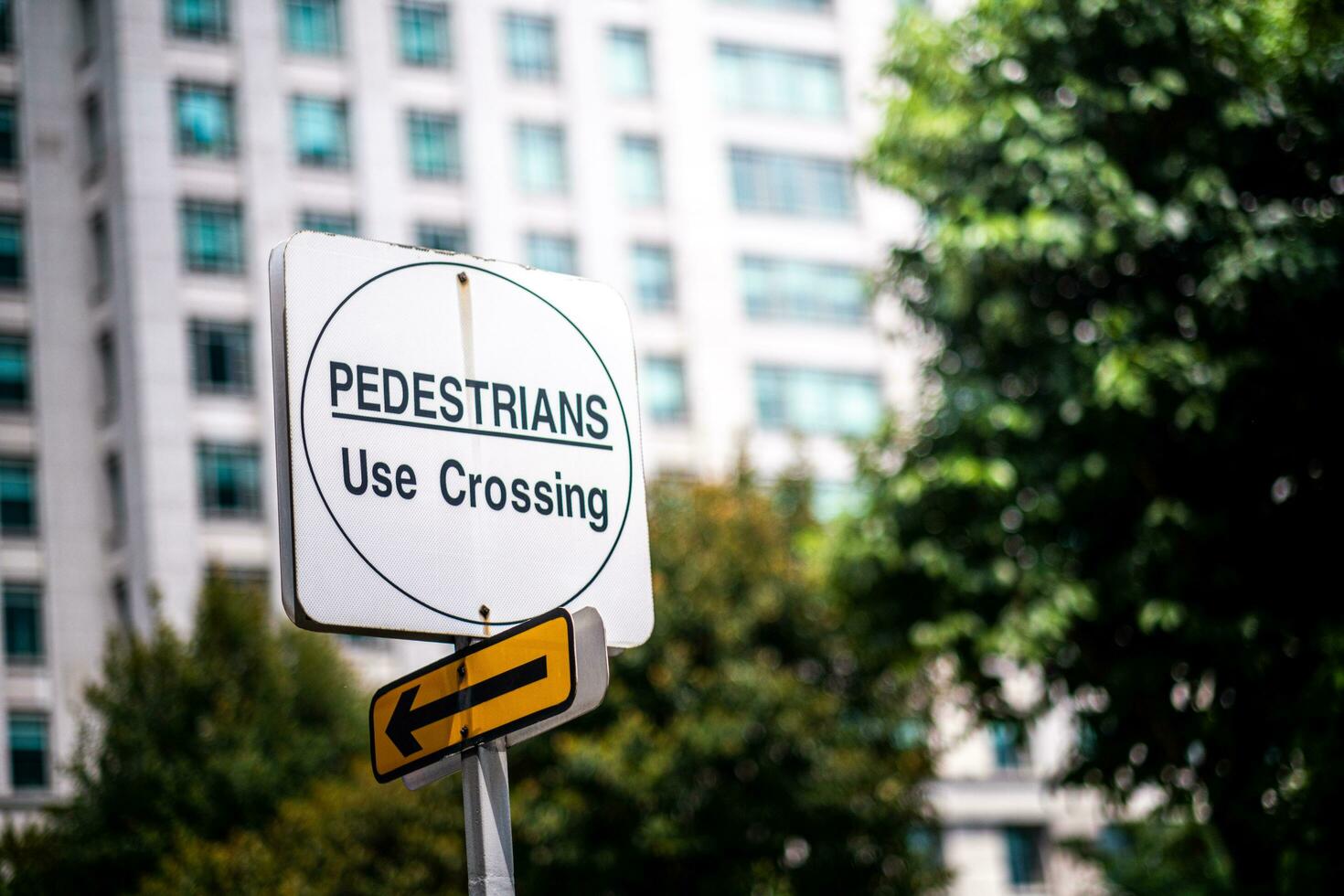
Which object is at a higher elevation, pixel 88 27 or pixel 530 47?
pixel 88 27

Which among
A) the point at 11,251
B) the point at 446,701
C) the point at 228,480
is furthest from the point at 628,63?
the point at 446,701

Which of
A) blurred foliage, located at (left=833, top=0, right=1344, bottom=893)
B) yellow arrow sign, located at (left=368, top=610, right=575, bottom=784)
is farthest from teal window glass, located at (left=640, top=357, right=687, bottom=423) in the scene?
yellow arrow sign, located at (left=368, top=610, right=575, bottom=784)

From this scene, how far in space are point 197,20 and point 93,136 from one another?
4083mm

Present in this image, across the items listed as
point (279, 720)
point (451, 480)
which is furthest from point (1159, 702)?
point (279, 720)

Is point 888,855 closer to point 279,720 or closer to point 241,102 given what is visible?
point 279,720

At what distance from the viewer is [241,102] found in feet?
150

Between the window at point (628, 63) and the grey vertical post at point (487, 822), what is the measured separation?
4655 centimetres

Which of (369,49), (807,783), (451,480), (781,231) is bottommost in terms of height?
(451,480)

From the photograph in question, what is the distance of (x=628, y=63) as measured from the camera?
49.8m

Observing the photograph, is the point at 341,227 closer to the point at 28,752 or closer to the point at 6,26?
the point at 6,26

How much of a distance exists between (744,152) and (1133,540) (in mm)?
34685

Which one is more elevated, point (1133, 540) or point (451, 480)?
point (1133, 540)

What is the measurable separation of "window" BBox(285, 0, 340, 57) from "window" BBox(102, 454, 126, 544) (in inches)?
467

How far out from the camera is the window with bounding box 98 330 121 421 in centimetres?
4456
